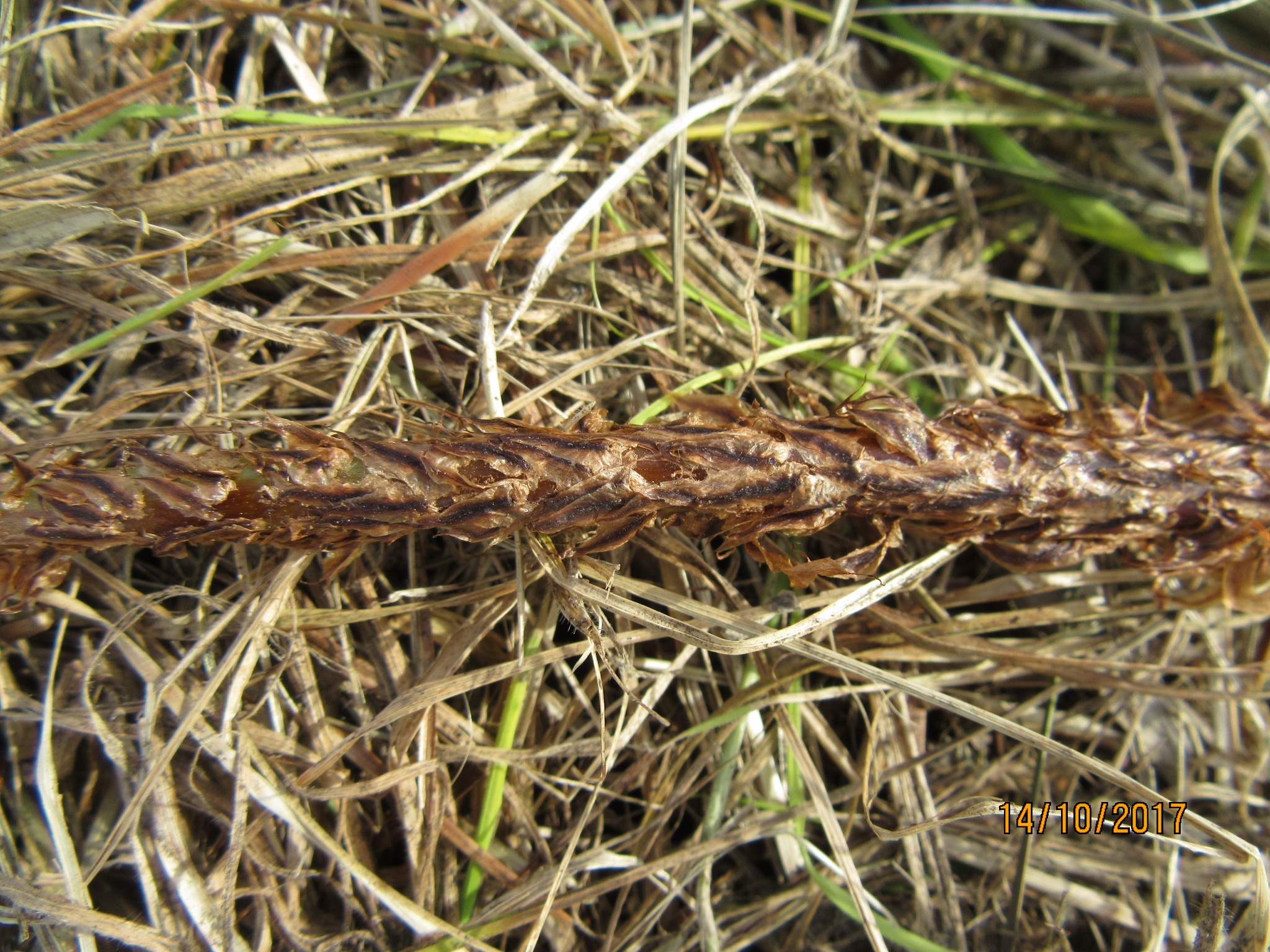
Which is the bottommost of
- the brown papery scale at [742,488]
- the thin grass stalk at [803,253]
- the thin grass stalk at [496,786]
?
the thin grass stalk at [496,786]

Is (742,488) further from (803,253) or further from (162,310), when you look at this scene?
(162,310)

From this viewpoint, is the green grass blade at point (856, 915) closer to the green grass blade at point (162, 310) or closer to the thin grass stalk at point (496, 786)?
the thin grass stalk at point (496, 786)

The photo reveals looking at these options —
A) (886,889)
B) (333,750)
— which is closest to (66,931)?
(333,750)
